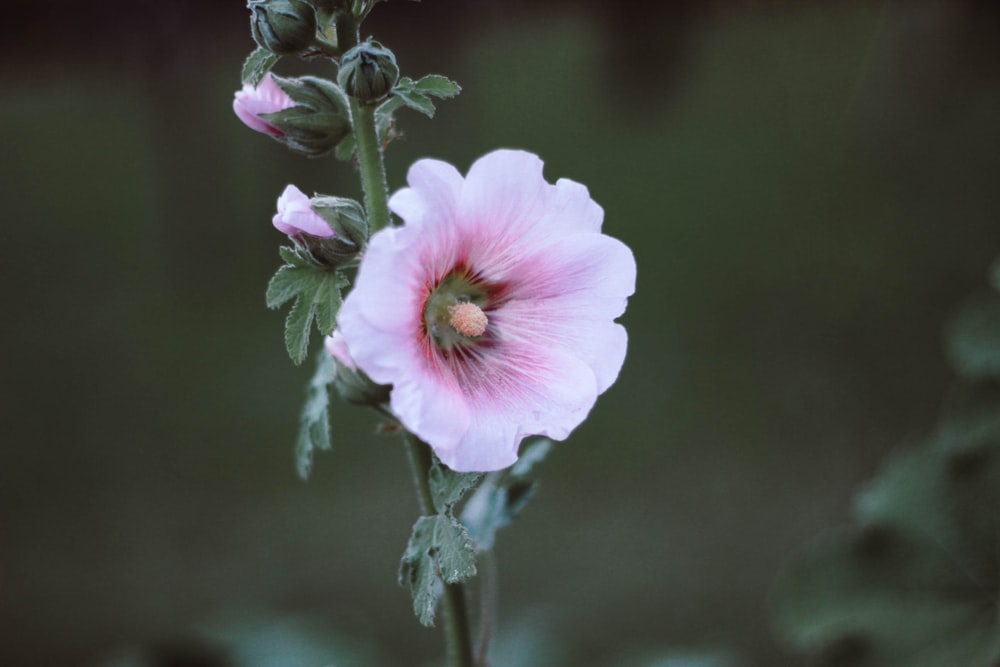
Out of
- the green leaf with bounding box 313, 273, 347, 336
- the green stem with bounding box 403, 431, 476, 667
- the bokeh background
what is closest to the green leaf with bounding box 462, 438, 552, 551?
the green stem with bounding box 403, 431, 476, 667

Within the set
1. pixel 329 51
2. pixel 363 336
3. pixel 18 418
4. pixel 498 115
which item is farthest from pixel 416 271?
pixel 18 418

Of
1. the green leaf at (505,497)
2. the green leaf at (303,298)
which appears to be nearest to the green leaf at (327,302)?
the green leaf at (303,298)

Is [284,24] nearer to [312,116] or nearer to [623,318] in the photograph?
[312,116]

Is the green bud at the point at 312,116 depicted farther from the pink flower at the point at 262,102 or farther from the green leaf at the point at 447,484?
the green leaf at the point at 447,484

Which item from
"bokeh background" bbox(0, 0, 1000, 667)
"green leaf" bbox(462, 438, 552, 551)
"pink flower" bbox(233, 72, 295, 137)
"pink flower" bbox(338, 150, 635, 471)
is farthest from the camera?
"bokeh background" bbox(0, 0, 1000, 667)

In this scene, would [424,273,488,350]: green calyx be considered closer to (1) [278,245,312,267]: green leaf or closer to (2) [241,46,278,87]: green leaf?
(1) [278,245,312,267]: green leaf

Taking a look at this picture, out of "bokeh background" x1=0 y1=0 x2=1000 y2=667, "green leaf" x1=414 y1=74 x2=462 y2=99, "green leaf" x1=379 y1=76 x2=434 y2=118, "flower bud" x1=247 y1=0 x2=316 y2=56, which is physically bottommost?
"bokeh background" x1=0 y1=0 x2=1000 y2=667

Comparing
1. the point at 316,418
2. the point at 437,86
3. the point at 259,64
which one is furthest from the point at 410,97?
the point at 316,418

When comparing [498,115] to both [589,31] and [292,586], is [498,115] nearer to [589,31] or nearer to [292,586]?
[589,31]
